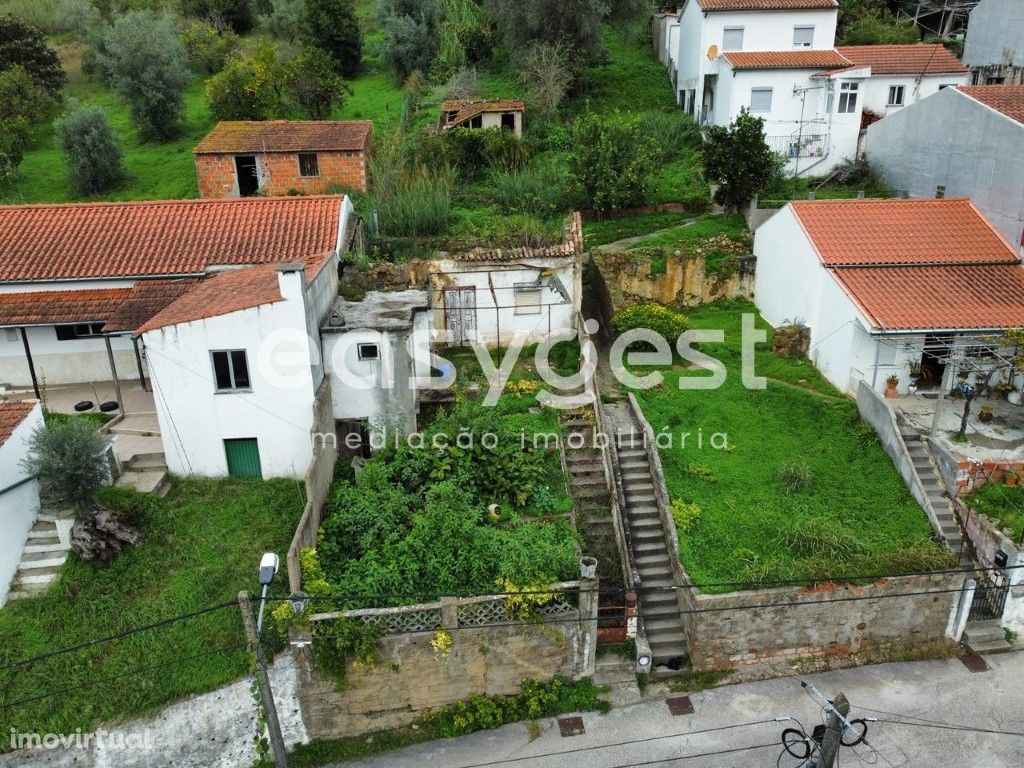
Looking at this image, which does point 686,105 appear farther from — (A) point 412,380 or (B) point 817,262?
(A) point 412,380

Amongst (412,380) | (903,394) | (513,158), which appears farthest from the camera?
(513,158)

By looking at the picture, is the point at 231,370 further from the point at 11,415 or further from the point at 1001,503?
the point at 1001,503

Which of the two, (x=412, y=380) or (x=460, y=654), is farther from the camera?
(x=412, y=380)

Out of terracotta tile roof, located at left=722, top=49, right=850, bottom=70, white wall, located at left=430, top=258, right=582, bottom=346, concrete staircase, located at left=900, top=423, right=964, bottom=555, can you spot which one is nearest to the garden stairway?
white wall, located at left=430, top=258, right=582, bottom=346

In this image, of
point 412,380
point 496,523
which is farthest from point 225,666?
point 412,380

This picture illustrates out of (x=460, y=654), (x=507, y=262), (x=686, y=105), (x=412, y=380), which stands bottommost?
(x=460, y=654)

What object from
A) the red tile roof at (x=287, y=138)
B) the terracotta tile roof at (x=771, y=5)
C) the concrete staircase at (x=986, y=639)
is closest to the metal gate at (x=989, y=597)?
the concrete staircase at (x=986, y=639)

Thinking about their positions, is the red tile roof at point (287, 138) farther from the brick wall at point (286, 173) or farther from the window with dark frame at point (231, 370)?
the window with dark frame at point (231, 370)
